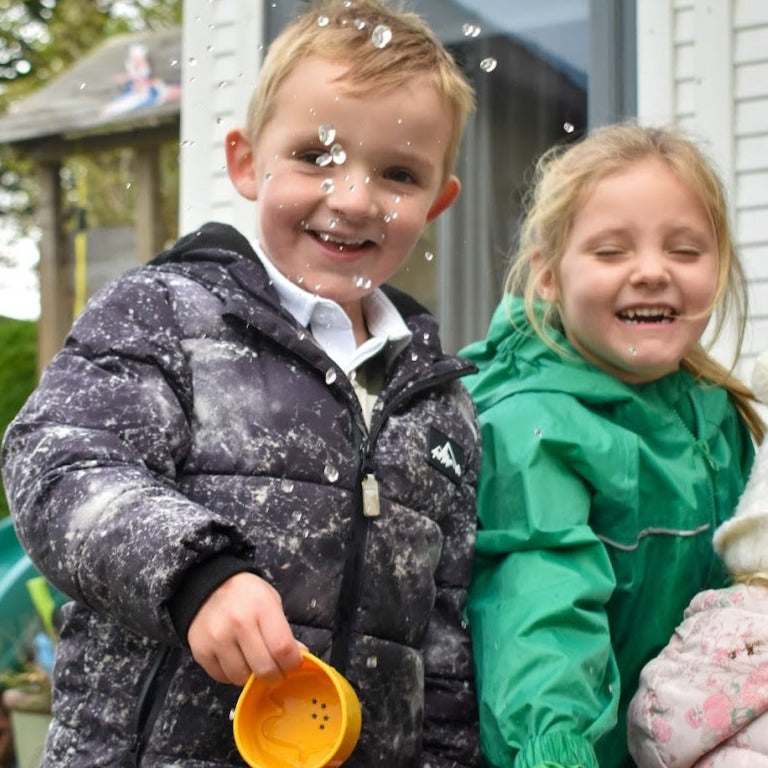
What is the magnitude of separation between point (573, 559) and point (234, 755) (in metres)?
0.63

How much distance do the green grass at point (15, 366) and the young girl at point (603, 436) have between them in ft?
28.7

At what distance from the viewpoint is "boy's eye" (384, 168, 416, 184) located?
2.30 meters

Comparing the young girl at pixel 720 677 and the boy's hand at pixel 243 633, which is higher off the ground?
the boy's hand at pixel 243 633

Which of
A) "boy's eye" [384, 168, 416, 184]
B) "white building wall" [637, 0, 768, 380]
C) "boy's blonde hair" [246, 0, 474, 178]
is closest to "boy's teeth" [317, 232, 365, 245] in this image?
"boy's eye" [384, 168, 416, 184]

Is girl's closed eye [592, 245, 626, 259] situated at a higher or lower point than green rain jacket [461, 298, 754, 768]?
higher

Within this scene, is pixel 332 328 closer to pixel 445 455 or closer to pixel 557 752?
pixel 445 455

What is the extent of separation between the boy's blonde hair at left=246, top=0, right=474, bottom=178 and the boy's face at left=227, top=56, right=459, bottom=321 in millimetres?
17

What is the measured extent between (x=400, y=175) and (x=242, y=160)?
0.28 meters

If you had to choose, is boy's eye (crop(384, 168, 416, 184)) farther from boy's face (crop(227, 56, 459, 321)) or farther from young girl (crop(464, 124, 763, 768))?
young girl (crop(464, 124, 763, 768))

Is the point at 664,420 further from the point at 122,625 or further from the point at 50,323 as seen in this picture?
the point at 50,323

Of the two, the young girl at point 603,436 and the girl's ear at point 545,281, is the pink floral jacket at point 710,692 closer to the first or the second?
the young girl at point 603,436

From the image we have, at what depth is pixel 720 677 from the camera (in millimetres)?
2180

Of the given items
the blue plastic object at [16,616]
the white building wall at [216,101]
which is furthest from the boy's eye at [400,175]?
the blue plastic object at [16,616]

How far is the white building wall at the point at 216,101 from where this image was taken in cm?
647
